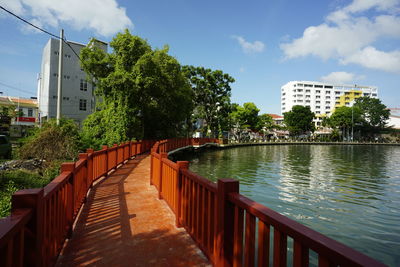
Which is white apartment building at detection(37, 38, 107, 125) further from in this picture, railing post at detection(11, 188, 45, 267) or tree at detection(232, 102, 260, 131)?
tree at detection(232, 102, 260, 131)

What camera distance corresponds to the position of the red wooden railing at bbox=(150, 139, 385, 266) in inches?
59.2

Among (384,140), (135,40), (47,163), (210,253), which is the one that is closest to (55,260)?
(210,253)

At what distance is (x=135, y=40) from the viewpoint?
2069cm

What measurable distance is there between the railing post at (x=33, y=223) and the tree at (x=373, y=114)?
319 feet

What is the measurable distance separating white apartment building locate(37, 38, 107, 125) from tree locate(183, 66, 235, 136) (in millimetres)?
15005

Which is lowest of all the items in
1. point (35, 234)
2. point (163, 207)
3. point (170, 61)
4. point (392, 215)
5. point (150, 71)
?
point (392, 215)

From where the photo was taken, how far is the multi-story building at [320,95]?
108 m

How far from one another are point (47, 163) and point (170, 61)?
15.2m

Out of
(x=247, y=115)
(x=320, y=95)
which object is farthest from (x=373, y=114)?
(x=247, y=115)

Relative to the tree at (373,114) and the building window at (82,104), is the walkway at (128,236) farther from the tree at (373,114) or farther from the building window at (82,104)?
the tree at (373,114)

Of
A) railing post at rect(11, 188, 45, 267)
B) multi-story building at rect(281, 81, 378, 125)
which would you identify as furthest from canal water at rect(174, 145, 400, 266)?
multi-story building at rect(281, 81, 378, 125)

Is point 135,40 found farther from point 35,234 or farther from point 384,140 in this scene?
point 384,140

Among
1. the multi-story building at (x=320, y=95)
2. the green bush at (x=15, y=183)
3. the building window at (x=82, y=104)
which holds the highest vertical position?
the multi-story building at (x=320, y=95)

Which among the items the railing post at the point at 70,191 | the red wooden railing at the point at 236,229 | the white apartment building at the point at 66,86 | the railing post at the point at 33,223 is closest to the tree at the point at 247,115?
the white apartment building at the point at 66,86
